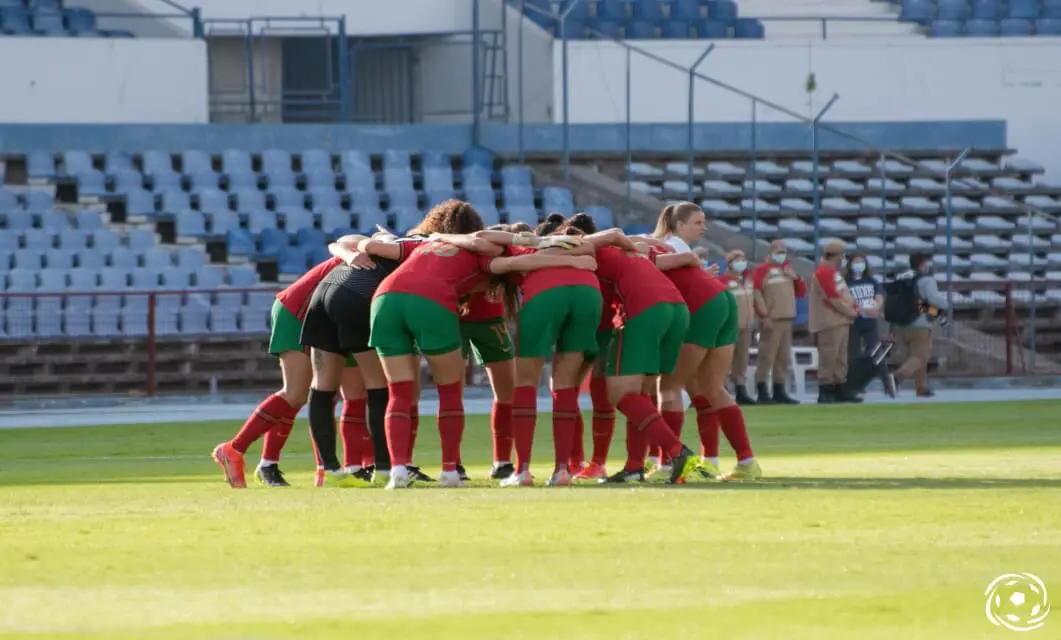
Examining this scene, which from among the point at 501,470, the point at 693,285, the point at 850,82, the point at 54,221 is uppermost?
the point at 850,82

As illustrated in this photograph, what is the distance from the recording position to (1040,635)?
22.7 feet

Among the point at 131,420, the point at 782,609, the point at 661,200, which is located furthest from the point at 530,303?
the point at 661,200

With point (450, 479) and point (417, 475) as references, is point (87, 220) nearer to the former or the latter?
point (417, 475)

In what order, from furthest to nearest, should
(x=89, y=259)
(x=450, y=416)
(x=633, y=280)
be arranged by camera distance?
(x=89, y=259) < (x=633, y=280) < (x=450, y=416)

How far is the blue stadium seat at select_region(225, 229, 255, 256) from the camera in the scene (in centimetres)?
3128

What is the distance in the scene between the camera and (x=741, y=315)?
25812 mm

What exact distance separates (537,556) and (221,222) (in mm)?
23040

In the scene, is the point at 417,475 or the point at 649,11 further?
the point at 649,11

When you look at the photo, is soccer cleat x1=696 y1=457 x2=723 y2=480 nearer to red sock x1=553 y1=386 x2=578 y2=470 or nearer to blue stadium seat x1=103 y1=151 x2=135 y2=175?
red sock x1=553 y1=386 x2=578 y2=470

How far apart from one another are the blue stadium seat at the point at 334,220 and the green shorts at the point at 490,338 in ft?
58.5

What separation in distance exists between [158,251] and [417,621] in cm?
2364

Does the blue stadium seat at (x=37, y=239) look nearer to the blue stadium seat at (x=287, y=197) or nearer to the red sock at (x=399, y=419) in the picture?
the blue stadium seat at (x=287, y=197)

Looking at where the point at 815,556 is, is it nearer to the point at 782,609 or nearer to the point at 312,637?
the point at 782,609

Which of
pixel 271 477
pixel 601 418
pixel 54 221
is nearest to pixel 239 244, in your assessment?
pixel 54 221
